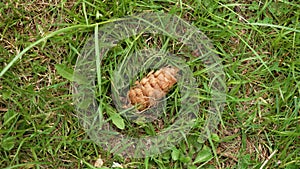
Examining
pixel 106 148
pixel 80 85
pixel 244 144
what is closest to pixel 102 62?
pixel 80 85

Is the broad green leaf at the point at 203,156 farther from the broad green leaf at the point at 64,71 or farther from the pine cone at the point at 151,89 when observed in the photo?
the broad green leaf at the point at 64,71

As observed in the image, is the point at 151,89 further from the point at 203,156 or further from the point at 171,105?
the point at 203,156

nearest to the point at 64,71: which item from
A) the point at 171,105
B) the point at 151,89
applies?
the point at 151,89

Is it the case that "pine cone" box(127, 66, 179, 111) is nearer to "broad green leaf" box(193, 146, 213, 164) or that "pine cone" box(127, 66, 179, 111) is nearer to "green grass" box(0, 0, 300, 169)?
"green grass" box(0, 0, 300, 169)

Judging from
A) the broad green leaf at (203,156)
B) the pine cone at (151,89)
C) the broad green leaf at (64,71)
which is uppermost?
the broad green leaf at (64,71)

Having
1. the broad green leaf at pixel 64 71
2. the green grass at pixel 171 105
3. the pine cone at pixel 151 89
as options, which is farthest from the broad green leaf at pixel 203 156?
the broad green leaf at pixel 64 71

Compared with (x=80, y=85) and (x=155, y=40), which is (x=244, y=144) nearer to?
(x=155, y=40)
